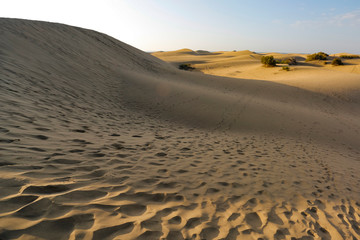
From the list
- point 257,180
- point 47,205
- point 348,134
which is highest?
point 47,205

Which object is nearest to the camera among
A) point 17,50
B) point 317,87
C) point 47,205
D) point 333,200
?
point 47,205

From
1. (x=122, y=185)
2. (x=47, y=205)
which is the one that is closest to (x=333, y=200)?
(x=122, y=185)

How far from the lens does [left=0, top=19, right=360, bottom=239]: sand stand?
204 cm

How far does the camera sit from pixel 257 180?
3.53 metres

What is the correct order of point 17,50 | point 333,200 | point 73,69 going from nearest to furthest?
point 333,200, point 17,50, point 73,69

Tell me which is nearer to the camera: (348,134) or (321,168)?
(321,168)

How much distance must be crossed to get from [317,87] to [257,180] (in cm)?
1535

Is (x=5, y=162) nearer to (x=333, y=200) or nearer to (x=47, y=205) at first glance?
(x=47, y=205)

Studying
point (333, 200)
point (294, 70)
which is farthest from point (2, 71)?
point (294, 70)

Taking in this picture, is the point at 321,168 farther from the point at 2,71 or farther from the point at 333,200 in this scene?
the point at 2,71

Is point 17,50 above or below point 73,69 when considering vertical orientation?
above

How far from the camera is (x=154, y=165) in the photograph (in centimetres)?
345

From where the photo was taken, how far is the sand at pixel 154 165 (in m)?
2.04

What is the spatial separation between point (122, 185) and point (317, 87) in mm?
17354
